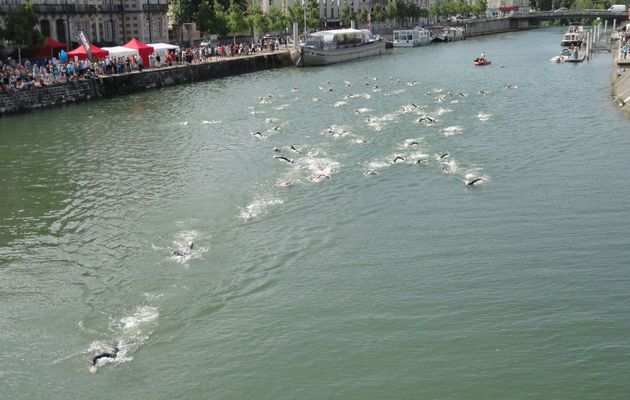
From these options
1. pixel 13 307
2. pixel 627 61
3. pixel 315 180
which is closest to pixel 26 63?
pixel 315 180

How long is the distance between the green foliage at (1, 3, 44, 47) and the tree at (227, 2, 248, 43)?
119 ft

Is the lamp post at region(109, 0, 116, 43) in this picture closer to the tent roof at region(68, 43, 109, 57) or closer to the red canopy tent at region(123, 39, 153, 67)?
the red canopy tent at region(123, 39, 153, 67)

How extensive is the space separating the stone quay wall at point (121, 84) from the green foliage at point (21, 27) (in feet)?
21.1

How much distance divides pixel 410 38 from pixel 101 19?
2545 inches

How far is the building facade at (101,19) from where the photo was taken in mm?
73562

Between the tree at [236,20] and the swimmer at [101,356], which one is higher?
the tree at [236,20]

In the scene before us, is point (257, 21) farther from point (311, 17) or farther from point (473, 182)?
point (473, 182)

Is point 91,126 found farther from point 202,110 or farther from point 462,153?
point 462,153

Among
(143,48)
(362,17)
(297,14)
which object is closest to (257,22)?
(297,14)

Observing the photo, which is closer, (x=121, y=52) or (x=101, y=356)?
(x=101, y=356)

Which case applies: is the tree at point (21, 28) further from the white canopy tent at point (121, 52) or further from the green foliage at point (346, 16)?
the green foliage at point (346, 16)

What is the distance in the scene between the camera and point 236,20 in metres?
95.4

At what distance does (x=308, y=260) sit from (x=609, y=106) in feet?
116

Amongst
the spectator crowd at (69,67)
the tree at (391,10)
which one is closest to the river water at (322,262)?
the spectator crowd at (69,67)
